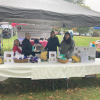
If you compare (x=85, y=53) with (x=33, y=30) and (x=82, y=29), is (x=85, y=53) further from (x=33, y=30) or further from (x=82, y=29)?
(x=82, y=29)

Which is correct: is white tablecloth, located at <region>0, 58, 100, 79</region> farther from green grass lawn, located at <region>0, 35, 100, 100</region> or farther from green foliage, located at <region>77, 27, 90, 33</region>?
green foliage, located at <region>77, 27, 90, 33</region>

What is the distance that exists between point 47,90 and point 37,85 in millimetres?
357

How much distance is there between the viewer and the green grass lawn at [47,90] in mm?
2341

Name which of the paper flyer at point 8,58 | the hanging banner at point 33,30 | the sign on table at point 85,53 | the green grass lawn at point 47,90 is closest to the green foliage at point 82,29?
the hanging banner at point 33,30

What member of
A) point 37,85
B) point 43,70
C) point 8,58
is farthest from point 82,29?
point 8,58

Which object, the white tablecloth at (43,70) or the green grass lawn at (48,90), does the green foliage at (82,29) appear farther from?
the white tablecloth at (43,70)

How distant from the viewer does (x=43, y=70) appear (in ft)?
7.45

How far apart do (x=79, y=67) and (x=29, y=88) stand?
1.35 metres

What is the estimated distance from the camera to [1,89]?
2.59 meters

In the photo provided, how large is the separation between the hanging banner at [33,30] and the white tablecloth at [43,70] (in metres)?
2.81

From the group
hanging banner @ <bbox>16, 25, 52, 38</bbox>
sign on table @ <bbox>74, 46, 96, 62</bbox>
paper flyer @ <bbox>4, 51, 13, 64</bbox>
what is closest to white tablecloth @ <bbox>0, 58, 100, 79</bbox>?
paper flyer @ <bbox>4, 51, 13, 64</bbox>

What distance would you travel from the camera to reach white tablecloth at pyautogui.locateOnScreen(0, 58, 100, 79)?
86.7 inches

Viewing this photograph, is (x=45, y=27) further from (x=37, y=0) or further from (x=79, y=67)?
(x=79, y=67)

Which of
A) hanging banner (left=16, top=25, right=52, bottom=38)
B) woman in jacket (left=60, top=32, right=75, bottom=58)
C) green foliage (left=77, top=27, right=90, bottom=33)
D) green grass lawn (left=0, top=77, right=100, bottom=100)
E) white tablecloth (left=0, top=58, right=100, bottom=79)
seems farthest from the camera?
green foliage (left=77, top=27, right=90, bottom=33)
